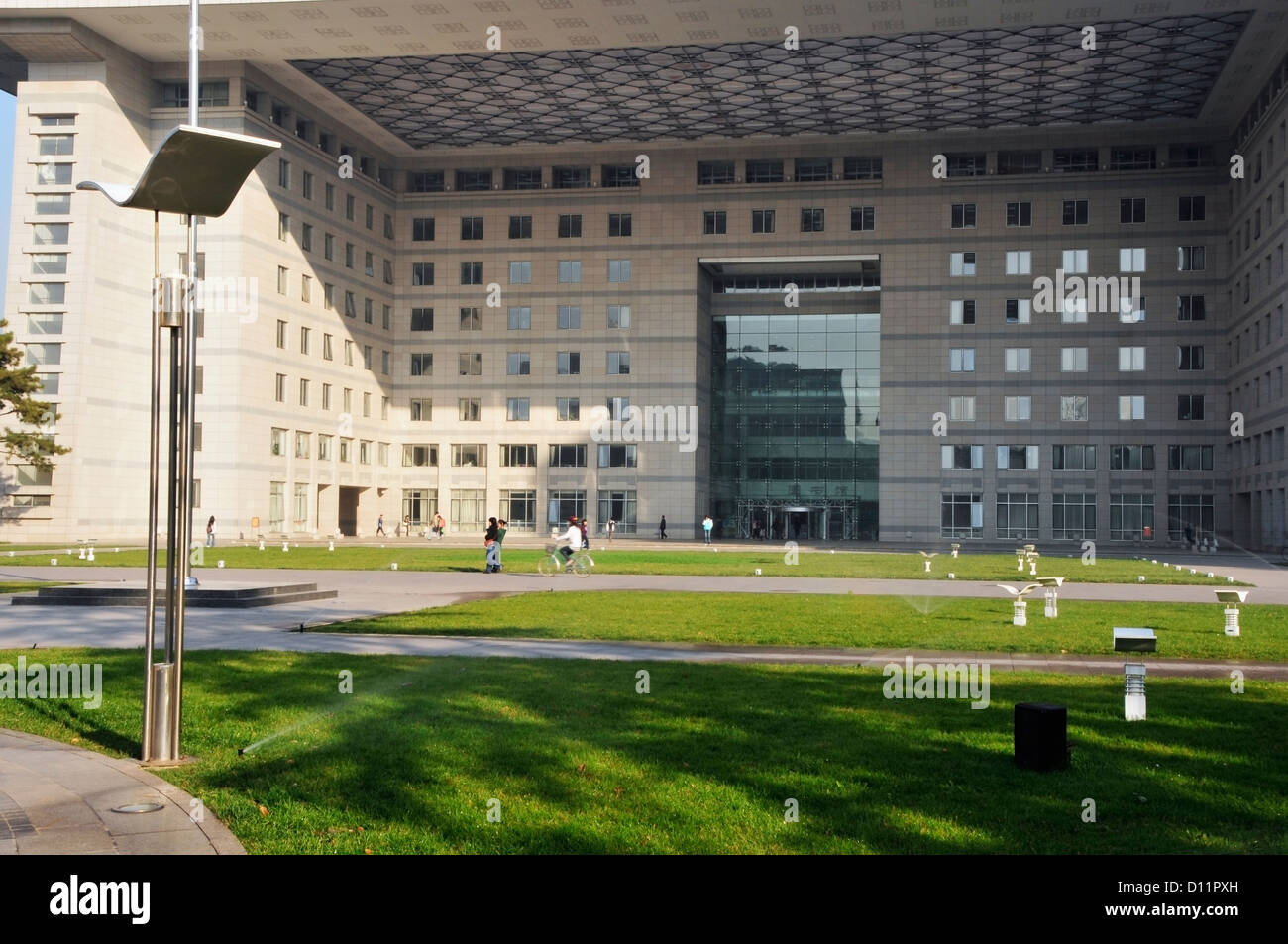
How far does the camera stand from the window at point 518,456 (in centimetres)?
9000

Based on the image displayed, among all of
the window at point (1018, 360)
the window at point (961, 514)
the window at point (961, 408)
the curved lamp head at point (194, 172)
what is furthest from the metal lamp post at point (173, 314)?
the window at point (1018, 360)

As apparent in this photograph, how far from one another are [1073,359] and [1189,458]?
1026cm

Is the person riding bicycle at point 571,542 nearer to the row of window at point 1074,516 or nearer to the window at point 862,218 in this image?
the row of window at point 1074,516

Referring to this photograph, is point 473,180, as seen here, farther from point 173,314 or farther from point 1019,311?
point 173,314

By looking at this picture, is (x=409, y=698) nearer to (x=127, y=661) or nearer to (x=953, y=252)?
(x=127, y=661)

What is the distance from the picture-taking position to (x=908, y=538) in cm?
8338

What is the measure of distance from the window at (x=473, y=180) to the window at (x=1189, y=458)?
5316 centimetres

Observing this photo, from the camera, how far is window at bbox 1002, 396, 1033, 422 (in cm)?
8294

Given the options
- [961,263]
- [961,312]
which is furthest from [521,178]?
[961,312]

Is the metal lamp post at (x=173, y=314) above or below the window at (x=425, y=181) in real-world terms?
below

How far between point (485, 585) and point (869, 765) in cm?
2443

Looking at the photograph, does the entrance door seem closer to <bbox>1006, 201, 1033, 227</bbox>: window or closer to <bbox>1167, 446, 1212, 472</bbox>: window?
<bbox>1006, 201, 1033, 227</bbox>: window

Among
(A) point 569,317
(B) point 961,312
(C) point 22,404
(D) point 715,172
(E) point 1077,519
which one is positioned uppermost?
(D) point 715,172

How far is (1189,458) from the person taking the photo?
266ft
